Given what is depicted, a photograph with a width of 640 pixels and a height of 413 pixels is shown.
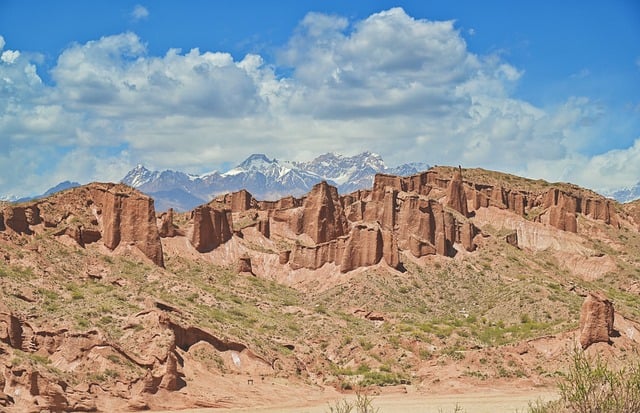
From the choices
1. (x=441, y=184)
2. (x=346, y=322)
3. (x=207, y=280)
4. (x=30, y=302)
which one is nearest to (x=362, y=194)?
(x=441, y=184)

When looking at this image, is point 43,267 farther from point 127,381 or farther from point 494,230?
point 494,230

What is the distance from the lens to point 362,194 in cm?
12556

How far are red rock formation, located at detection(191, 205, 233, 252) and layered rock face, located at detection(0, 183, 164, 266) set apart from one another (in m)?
14.3

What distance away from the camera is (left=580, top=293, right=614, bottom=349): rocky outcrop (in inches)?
2095

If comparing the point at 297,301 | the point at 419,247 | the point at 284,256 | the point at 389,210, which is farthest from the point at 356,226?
the point at 389,210

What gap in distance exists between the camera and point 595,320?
175 ft

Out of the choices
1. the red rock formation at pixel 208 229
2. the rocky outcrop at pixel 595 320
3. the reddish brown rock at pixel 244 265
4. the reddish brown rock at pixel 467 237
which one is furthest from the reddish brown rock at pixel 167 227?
the rocky outcrop at pixel 595 320

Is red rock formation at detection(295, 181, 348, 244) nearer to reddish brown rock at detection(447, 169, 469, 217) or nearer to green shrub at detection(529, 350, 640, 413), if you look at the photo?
reddish brown rock at detection(447, 169, 469, 217)

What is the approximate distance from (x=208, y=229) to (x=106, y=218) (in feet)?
61.1

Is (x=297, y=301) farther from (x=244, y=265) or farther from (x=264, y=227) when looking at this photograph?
(x=264, y=227)

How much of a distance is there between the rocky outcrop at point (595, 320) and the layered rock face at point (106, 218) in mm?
36155

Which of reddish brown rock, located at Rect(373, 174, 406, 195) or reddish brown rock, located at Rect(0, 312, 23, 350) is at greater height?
reddish brown rock, located at Rect(373, 174, 406, 195)

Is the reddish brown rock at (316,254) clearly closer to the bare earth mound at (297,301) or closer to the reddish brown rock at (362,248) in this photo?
the bare earth mound at (297,301)

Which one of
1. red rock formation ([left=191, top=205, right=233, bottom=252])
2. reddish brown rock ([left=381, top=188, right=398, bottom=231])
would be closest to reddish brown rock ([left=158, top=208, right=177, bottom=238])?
red rock formation ([left=191, top=205, right=233, bottom=252])
